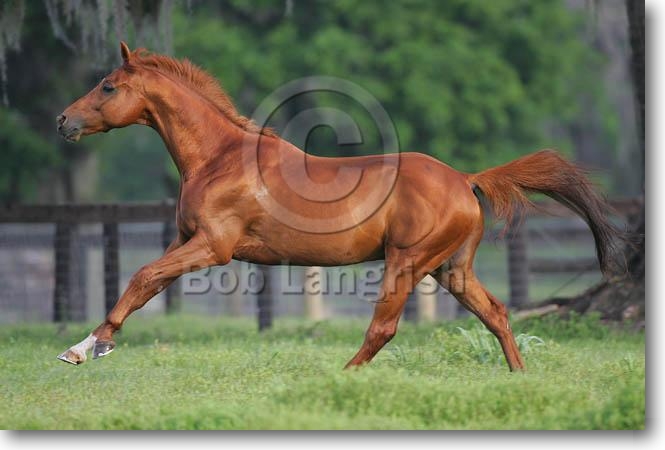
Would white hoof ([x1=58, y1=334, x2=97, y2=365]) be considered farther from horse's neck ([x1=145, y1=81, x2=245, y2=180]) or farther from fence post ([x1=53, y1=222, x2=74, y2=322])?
fence post ([x1=53, y1=222, x2=74, y2=322])

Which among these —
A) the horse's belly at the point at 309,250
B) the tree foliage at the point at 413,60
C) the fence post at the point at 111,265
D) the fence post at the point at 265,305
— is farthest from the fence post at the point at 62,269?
the tree foliage at the point at 413,60

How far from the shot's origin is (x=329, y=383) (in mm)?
6996

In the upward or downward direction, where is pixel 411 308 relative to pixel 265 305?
downward

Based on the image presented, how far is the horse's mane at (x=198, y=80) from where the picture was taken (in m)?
8.84

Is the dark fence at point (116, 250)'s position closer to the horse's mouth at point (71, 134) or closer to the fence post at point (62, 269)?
the fence post at point (62, 269)

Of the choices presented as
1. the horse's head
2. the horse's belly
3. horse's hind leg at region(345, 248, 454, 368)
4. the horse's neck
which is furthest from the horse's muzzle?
horse's hind leg at region(345, 248, 454, 368)

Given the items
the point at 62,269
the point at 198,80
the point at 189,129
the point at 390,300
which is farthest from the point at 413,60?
the point at 390,300

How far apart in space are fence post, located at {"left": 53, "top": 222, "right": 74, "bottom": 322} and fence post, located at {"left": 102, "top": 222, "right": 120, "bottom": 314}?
22.8 inches

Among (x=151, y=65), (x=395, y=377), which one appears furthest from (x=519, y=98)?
(x=395, y=377)

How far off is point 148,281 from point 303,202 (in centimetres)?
126

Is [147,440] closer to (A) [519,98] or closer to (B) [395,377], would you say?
(B) [395,377]

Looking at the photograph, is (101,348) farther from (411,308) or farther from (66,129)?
(411,308)

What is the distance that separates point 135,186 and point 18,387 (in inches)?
850

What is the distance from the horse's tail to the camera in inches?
342
